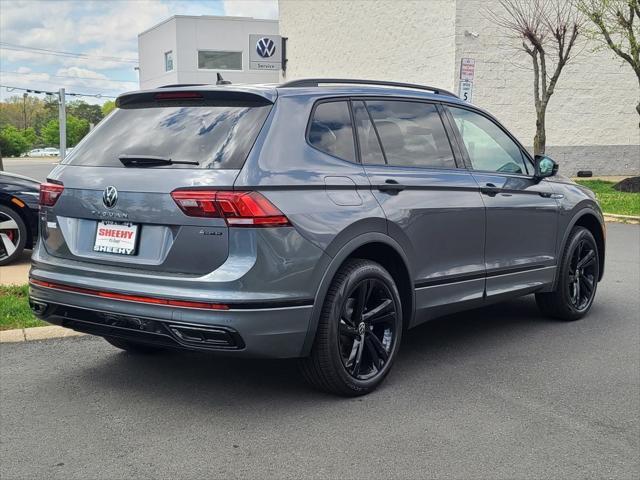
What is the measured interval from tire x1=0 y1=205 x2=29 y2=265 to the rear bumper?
15.2 ft

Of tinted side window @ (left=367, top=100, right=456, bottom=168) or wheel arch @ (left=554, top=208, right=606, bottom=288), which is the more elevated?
tinted side window @ (left=367, top=100, right=456, bottom=168)

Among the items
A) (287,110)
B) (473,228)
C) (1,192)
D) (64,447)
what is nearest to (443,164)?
(473,228)

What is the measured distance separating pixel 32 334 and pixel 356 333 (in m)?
2.74

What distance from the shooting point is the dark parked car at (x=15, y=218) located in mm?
8383

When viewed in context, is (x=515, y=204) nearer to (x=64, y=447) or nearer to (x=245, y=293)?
(x=245, y=293)

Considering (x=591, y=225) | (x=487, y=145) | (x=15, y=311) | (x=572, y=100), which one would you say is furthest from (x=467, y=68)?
(x=572, y=100)

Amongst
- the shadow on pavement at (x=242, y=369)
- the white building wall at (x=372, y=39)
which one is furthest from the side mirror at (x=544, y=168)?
the white building wall at (x=372, y=39)

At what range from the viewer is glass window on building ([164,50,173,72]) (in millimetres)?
47406

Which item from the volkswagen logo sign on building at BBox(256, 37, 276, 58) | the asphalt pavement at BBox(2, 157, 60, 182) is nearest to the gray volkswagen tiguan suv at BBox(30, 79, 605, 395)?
the asphalt pavement at BBox(2, 157, 60, 182)

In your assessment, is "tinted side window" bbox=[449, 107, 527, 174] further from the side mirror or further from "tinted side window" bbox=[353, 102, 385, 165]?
"tinted side window" bbox=[353, 102, 385, 165]

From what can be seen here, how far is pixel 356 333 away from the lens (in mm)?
4402

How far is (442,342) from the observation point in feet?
19.1

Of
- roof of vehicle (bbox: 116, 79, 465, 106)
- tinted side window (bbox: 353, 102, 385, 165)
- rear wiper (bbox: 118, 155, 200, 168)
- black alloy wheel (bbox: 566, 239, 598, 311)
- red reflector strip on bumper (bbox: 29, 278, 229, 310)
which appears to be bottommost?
black alloy wheel (bbox: 566, 239, 598, 311)

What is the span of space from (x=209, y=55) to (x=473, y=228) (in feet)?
144
